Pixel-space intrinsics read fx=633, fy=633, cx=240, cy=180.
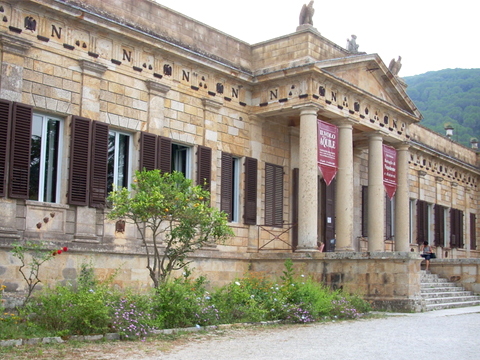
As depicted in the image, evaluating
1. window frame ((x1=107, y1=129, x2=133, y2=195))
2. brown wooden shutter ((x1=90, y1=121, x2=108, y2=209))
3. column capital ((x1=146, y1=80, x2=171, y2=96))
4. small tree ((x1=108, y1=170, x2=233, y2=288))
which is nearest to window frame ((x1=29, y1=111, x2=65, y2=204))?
brown wooden shutter ((x1=90, y1=121, x2=108, y2=209))

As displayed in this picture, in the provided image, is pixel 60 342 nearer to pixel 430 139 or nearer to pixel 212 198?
pixel 212 198

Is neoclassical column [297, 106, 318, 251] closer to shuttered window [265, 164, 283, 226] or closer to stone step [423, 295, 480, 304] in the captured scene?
shuttered window [265, 164, 283, 226]

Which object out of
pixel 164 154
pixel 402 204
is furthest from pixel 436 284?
pixel 164 154

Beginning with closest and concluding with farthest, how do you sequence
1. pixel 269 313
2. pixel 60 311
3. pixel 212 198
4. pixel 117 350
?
pixel 117 350 < pixel 60 311 < pixel 269 313 < pixel 212 198

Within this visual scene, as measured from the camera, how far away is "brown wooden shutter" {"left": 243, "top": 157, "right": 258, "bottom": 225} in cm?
1948

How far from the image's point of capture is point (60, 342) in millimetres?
9297

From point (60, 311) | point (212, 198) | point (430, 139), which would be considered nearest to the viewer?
point (60, 311)

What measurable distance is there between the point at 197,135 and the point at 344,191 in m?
5.13

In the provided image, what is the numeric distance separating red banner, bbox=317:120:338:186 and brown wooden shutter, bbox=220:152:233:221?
269 centimetres

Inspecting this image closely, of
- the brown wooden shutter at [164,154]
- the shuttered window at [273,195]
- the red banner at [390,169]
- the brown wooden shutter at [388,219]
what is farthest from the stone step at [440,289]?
the brown wooden shutter at [164,154]

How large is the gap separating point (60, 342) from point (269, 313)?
5129 mm

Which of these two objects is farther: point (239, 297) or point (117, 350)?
point (239, 297)

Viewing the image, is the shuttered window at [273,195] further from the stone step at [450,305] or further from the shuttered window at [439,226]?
the shuttered window at [439,226]

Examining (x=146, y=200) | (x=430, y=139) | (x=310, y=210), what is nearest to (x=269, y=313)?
(x=146, y=200)
